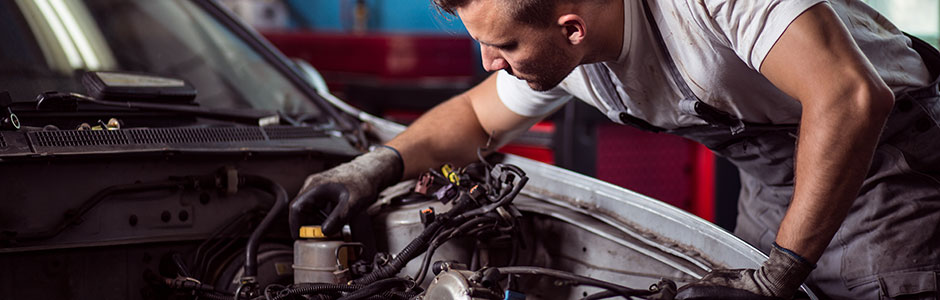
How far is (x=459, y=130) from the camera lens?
190 centimetres

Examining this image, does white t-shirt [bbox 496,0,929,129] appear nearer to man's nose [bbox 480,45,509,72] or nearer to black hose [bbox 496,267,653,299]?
man's nose [bbox 480,45,509,72]

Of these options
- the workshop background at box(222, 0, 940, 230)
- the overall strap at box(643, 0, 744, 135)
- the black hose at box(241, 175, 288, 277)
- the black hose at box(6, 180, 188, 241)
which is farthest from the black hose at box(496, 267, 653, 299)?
the workshop background at box(222, 0, 940, 230)

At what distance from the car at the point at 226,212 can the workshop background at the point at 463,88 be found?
42.7 inches

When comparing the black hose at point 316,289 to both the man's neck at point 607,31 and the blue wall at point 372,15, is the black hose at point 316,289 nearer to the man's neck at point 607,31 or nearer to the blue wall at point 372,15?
the man's neck at point 607,31

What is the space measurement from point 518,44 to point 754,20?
1.28 ft

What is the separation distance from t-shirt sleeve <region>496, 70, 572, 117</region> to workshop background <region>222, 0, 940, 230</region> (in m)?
0.85

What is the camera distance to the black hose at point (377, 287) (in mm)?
1348

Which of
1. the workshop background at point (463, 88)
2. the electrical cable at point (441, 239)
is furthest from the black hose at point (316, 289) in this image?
the workshop background at point (463, 88)

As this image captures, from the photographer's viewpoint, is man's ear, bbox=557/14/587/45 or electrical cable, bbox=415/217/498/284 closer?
man's ear, bbox=557/14/587/45

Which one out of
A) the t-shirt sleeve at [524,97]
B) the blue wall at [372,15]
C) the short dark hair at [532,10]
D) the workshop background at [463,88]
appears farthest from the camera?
the blue wall at [372,15]

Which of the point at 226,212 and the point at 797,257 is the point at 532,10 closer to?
the point at 797,257

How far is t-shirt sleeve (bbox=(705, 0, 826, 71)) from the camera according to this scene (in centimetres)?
112

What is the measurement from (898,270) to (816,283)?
6.4 inches

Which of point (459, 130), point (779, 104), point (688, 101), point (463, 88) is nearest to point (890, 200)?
point (779, 104)
